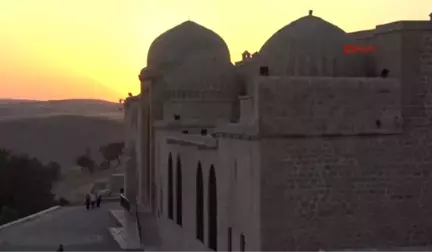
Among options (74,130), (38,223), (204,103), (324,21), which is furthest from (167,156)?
(74,130)

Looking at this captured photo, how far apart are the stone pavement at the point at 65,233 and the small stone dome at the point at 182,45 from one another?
228 inches

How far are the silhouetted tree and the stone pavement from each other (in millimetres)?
7538

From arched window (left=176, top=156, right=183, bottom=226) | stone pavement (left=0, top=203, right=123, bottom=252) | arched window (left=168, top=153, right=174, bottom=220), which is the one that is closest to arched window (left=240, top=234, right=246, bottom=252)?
arched window (left=176, top=156, right=183, bottom=226)

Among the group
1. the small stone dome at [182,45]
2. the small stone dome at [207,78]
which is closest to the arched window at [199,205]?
the small stone dome at [207,78]

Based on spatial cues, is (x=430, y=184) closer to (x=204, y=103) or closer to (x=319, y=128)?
(x=319, y=128)

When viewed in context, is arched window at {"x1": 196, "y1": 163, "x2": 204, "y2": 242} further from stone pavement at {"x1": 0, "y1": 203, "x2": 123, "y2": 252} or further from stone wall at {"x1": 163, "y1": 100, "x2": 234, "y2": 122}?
stone pavement at {"x1": 0, "y1": 203, "x2": 123, "y2": 252}

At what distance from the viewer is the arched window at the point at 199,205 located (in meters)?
15.7

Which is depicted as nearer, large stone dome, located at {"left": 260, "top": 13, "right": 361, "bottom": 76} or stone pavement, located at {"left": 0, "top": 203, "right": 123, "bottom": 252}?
large stone dome, located at {"left": 260, "top": 13, "right": 361, "bottom": 76}

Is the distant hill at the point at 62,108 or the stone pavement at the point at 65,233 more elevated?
the distant hill at the point at 62,108

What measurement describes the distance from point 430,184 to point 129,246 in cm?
1037

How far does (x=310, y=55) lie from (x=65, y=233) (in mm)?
12751

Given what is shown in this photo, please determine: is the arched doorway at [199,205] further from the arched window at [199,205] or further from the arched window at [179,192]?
the arched window at [179,192]

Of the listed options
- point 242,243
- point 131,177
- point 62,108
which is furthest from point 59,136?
point 242,243

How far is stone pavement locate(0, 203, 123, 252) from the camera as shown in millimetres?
20922
